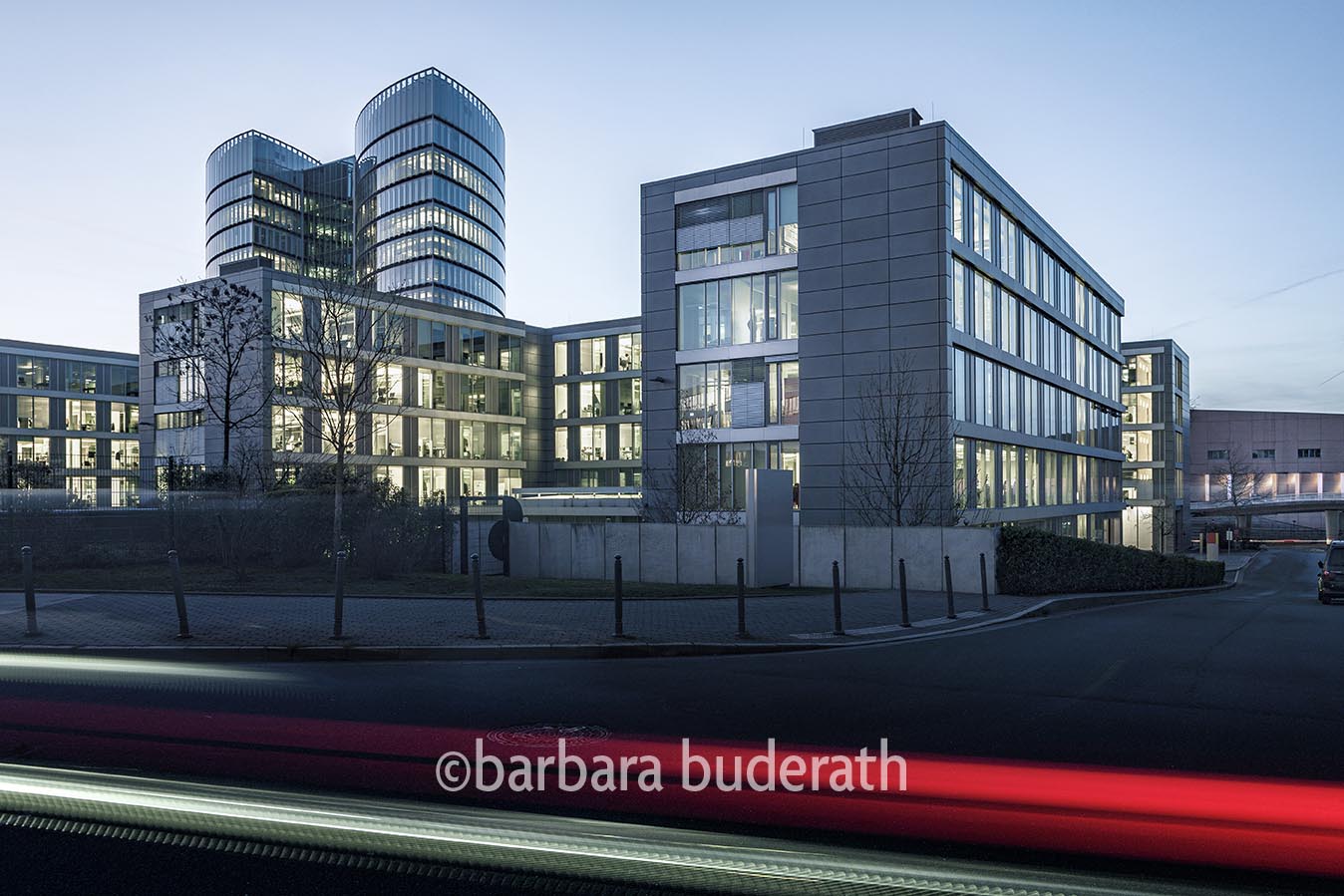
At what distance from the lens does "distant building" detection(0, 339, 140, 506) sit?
69.6m

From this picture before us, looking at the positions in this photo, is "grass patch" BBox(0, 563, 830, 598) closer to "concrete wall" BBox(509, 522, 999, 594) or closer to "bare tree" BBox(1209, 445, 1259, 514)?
"concrete wall" BBox(509, 522, 999, 594)

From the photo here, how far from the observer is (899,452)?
28688mm

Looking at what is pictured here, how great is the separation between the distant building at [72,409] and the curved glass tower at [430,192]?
25131 millimetres

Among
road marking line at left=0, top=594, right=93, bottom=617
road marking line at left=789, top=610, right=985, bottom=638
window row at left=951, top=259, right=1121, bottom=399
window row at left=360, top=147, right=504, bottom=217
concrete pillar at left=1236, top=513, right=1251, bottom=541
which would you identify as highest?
window row at left=360, top=147, right=504, bottom=217

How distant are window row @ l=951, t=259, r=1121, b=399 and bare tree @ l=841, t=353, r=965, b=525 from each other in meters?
3.05

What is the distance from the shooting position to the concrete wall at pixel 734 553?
18.5m

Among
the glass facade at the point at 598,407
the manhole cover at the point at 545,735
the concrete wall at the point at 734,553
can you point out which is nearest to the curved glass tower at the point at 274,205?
the glass facade at the point at 598,407

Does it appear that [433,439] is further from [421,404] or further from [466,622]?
[466,622]

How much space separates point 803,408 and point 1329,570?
15.9 metres

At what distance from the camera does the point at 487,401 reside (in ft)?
200

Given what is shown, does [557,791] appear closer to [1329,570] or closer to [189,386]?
[1329,570]

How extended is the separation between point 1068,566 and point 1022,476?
1818 centimetres

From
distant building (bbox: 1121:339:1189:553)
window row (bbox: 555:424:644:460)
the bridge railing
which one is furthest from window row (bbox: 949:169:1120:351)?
the bridge railing

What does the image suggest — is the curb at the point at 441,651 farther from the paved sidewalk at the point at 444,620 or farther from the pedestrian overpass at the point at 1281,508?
the pedestrian overpass at the point at 1281,508
